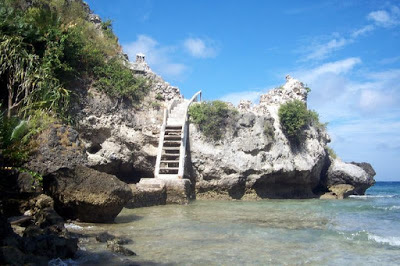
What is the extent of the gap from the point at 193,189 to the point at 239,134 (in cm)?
338

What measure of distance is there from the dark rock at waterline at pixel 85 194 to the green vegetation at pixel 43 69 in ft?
3.27

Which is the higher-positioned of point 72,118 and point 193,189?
point 72,118

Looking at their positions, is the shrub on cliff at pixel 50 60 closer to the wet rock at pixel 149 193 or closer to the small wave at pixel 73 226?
the wet rock at pixel 149 193

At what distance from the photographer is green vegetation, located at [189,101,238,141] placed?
1582cm

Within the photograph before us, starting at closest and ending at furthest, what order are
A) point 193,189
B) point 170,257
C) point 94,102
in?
point 170,257, point 94,102, point 193,189

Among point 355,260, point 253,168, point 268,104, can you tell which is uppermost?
point 268,104

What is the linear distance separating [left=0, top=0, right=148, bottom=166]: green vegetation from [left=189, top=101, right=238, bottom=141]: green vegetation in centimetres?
261

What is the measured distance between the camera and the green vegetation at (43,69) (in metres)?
8.71

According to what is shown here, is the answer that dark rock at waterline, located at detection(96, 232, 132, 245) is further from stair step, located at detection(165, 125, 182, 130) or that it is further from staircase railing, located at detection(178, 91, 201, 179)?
stair step, located at detection(165, 125, 182, 130)

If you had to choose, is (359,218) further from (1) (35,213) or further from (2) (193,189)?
(1) (35,213)

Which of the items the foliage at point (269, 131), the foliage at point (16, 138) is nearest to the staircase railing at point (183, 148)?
the foliage at point (269, 131)

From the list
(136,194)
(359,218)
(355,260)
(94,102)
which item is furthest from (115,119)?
(355,260)

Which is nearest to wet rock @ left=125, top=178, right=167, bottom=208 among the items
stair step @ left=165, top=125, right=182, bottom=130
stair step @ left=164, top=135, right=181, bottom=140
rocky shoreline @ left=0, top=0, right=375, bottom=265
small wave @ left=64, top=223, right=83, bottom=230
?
rocky shoreline @ left=0, top=0, right=375, bottom=265

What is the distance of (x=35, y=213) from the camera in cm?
643
